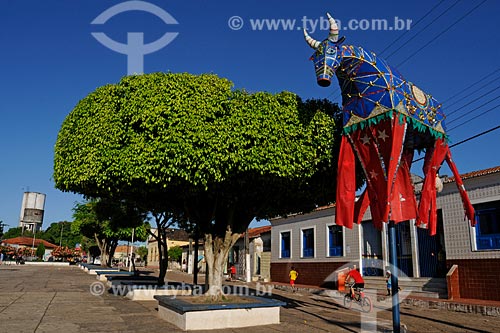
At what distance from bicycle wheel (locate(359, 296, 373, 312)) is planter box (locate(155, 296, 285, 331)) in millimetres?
5154

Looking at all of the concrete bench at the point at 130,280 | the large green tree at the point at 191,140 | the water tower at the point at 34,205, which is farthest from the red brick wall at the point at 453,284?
the water tower at the point at 34,205

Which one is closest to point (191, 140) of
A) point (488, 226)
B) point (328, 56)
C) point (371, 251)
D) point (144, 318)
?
point (328, 56)

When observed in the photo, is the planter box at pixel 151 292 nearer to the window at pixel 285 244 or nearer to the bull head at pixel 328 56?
the bull head at pixel 328 56

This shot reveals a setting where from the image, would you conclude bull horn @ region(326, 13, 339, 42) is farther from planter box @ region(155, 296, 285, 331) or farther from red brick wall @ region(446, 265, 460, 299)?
red brick wall @ region(446, 265, 460, 299)

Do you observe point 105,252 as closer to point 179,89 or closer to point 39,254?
point 179,89

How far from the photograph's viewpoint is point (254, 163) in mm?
9062

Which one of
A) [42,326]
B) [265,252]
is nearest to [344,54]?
[42,326]

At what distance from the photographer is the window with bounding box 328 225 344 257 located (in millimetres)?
23070

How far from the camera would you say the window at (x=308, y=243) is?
25.5 meters

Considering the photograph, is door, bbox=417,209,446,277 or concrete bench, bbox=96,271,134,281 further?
concrete bench, bbox=96,271,134,281

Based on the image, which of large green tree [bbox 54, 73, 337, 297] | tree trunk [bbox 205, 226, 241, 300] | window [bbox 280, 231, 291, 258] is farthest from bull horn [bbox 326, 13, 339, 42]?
window [bbox 280, 231, 291, 258]

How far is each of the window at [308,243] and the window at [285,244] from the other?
2.07 m

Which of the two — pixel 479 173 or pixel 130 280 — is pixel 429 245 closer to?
pixel 479 173

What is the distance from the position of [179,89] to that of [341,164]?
4.01 m
